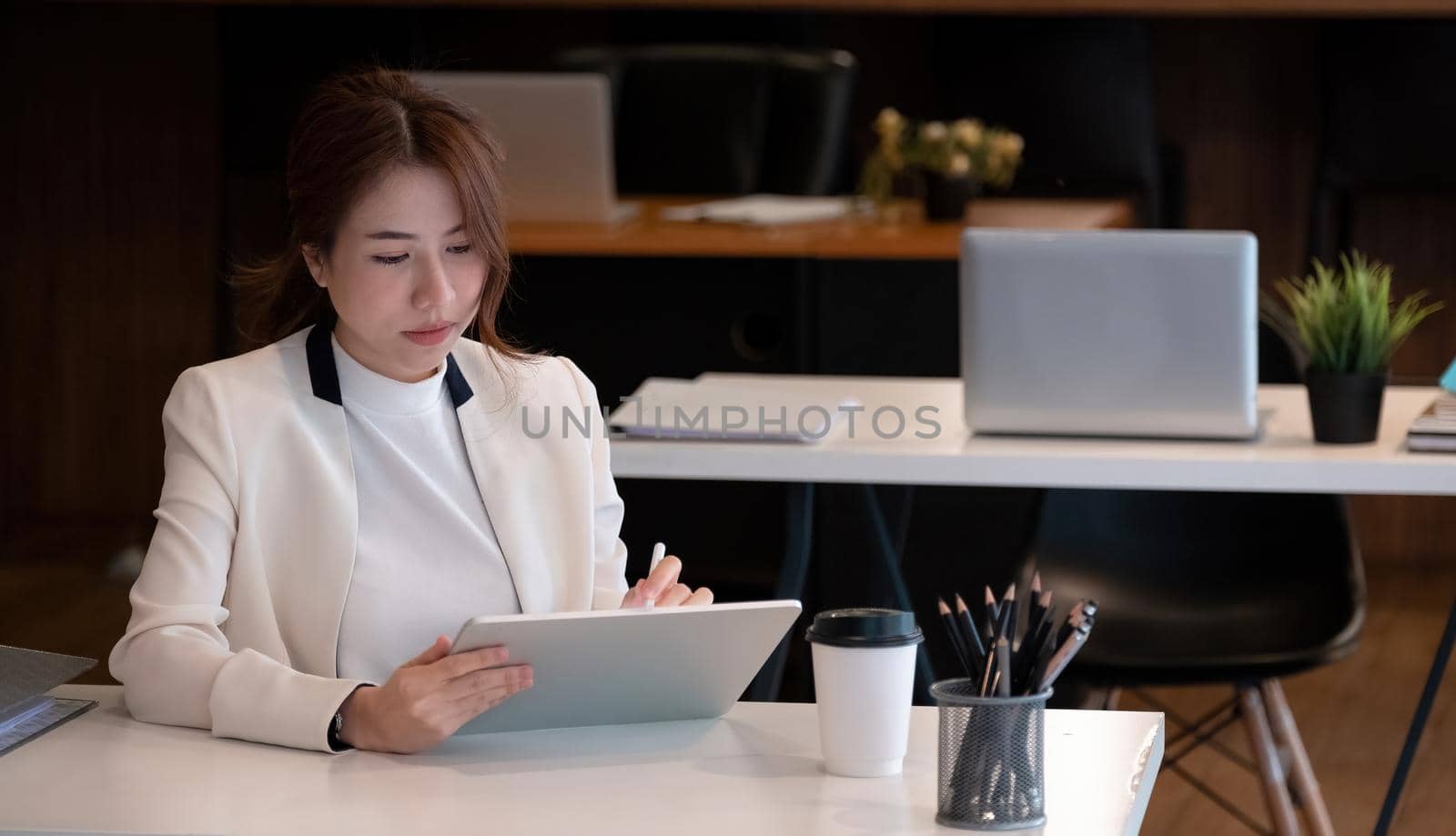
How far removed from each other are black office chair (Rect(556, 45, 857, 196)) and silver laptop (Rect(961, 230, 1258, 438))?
2.40 metres

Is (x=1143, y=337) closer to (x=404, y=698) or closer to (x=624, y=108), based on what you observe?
(x=404, y=698)

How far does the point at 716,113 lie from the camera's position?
15.5ft

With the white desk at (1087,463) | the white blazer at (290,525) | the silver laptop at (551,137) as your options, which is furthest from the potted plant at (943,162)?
the white blazer at (290,525)

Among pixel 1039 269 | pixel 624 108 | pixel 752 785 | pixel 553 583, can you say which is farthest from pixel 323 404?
pixel 624 108

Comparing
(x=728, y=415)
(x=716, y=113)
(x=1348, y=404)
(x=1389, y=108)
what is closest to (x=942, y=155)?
(x=716, y=113)

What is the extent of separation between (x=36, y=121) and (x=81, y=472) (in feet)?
3.13

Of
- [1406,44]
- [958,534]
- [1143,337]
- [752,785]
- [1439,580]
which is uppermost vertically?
[1406,44]

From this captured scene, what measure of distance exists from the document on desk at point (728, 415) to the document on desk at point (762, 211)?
133 centimetres

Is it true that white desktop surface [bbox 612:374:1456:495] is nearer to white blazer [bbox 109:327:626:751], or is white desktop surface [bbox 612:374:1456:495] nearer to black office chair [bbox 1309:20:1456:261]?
white blazer [bbox 109:327:626:751]

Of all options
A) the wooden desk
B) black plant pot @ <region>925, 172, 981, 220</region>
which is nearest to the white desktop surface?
the wooden desk

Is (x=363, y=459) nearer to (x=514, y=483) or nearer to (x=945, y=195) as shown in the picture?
(x=514, y=483)

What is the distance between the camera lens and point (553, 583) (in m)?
1.78

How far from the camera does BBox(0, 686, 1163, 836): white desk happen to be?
130 centimetres

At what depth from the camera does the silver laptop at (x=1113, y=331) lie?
2.32 metres
